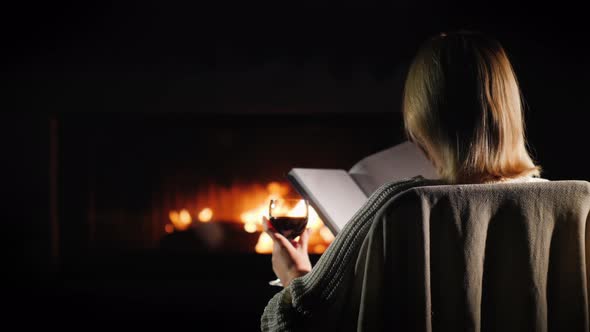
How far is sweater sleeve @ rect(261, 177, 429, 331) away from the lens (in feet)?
2.32

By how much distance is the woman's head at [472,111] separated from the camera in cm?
71

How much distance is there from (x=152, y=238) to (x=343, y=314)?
2124 millimetres

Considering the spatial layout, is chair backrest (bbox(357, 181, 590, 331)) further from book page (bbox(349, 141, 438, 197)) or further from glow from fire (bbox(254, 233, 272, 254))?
glow from fire (bbox(254, 233, 272, 254))

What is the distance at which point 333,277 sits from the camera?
0.73 m

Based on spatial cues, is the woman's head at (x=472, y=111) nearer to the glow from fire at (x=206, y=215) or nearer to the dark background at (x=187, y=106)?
the dark background at (x=187, y=106)

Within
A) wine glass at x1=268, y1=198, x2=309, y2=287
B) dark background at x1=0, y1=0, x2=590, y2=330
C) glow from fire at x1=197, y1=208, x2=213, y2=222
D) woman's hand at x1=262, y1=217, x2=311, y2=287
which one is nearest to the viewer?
woman's hand at x1=262, y1=217, x2=311, y2=287

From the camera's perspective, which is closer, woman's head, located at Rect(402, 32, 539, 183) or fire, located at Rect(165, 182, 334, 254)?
woman's head, located at Rect(402, 32, 539, 183)

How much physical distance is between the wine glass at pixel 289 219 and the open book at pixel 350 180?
0.04 m

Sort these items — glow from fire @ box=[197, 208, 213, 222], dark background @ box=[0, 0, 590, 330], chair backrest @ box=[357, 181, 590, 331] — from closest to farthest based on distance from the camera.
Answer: chair backrest @ box=[357, 181, 590, 331] → dark background @ box=[0, 0, 590, 330] → glow from fire @ box=[197, 208, 213, 222]

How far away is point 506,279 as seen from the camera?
739mm

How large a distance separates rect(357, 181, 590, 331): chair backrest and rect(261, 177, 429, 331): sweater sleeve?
23mm

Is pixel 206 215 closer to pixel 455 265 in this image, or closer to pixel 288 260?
pixel 288 260

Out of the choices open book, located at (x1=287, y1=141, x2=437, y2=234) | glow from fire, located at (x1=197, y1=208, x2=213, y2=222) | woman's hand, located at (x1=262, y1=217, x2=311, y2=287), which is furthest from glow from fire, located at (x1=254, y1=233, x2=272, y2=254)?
woman's hand, located at (x1=262, y1=217, x2=311, y2=287)

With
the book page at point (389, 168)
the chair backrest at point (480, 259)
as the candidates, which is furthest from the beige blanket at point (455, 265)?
the book page at point (389, 168)
